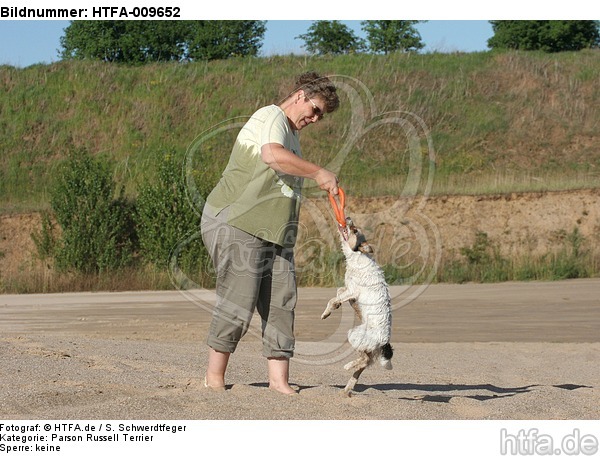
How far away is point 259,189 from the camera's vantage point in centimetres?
698

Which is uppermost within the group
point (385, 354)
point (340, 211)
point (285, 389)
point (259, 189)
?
point (259, 189)

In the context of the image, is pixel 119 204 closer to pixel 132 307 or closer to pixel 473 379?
pixel 132 307

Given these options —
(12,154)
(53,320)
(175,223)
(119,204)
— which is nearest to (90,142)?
(12,154)

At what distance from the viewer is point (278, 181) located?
7.00 metres

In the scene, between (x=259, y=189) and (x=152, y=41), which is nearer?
(x=259, y=189)

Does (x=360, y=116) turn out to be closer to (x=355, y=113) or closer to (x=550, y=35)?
(x=355, y=113)

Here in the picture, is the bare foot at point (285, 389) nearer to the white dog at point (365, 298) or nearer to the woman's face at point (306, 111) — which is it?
the white dog at point (365, 298)

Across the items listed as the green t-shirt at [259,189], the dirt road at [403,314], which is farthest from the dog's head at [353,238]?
the dirt road at [403,314]

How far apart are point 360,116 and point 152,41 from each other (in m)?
17.8

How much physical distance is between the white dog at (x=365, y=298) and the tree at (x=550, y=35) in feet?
160

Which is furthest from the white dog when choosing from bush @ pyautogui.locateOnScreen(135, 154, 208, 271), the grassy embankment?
the grassy embankment

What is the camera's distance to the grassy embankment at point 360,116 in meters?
35.6

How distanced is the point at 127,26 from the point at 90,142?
1267 cm

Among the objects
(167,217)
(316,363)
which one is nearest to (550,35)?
(167,217)
